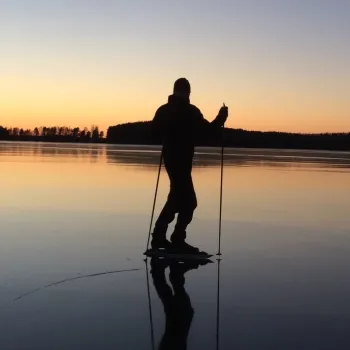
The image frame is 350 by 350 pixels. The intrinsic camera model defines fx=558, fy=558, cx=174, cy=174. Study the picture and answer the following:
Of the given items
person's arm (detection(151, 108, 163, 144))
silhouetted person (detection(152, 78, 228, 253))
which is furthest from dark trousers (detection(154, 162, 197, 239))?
person's arm (detection(151, 108, 163, 144))

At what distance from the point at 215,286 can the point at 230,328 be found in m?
1.24

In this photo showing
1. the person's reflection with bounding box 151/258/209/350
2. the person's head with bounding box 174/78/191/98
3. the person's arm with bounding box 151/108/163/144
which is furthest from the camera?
the person's arm with bounding box 151/108/163/144

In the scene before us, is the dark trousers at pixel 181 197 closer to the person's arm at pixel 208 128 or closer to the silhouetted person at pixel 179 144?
the silhouetted person at pixel 179 144

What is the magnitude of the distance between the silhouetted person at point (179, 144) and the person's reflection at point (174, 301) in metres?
0.56

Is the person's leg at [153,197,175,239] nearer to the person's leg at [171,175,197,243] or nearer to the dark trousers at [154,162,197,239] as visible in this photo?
the dark trousers at [154,162,197,239]

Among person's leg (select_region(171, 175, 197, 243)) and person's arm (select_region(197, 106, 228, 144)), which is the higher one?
person's arm (select_region(197, 106, 228, 144))

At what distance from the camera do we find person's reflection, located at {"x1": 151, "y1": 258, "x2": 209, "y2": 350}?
12.0 feet

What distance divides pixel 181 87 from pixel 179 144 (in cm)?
69

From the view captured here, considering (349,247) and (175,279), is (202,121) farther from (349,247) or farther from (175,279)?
(349,247)

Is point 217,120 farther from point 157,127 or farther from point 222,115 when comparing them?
point 157,127

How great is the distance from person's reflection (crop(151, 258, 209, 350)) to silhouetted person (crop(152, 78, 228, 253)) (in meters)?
0.56

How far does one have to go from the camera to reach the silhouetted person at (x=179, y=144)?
6691 mm

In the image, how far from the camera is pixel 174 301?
4.63 meters

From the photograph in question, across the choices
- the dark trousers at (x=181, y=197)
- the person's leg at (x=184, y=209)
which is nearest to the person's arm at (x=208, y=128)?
the dark trousers at (x=181, y=197)
